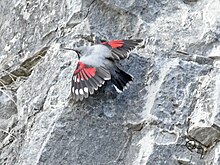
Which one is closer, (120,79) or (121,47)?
(120,79)

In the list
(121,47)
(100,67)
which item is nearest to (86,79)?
(100,67)

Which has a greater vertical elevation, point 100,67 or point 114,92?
point 100,67

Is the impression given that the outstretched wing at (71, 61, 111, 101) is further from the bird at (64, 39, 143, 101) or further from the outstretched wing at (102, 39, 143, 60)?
the outstretched wing at (102, 39, 143, 60)

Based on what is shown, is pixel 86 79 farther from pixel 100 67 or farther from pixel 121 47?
pixel 121 47

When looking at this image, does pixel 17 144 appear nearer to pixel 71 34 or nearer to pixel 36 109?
pixel 36 109

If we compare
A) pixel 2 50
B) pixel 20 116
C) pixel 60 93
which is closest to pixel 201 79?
pixel 60 93
